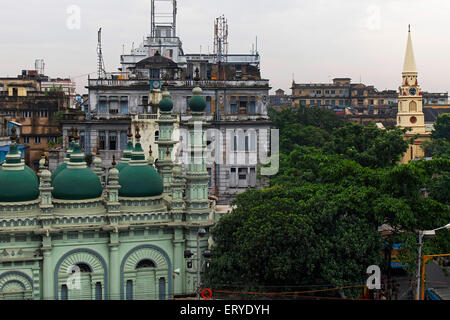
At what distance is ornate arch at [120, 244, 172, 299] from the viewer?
3184 centimetres

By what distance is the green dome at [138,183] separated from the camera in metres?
32.3

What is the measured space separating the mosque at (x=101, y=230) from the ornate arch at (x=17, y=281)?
0.04 m

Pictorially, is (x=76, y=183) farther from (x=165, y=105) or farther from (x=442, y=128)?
(x=442, y=128)

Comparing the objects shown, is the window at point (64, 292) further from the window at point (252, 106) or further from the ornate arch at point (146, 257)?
the window at point (252, 106)

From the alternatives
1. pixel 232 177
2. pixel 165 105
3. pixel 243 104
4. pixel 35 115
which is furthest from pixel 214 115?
pixel 35 115

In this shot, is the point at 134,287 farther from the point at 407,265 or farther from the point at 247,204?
the point at 407,265

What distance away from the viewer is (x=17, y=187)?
101ft

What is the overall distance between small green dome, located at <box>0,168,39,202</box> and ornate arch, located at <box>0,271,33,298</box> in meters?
3.27

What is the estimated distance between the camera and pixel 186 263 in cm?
3256

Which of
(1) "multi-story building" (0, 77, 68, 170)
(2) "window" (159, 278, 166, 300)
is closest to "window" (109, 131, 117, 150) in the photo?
(1) "multi-story building" (0, 77, 68, 170)

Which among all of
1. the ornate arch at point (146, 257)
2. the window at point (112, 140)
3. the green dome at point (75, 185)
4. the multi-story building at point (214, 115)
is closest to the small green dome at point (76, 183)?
the green dome at point (75, 185)

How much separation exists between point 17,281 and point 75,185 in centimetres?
492

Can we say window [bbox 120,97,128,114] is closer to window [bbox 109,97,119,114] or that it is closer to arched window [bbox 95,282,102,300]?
window [bbox 109,97,119,114]
